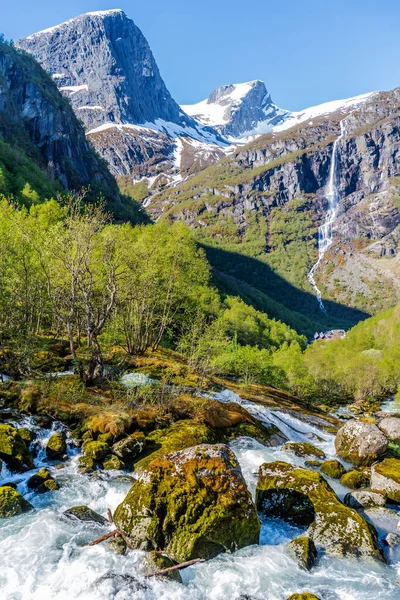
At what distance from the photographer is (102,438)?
21.3m

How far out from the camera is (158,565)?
12680 mm

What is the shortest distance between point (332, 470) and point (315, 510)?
793 cm

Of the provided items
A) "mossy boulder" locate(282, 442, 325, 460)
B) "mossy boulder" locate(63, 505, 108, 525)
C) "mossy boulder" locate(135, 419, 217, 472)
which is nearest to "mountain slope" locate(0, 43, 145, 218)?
"mossy boulder" locate(282, 442, 325, 460)

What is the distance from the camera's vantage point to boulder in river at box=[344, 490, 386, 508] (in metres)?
19.2

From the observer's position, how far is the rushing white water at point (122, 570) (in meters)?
12.0

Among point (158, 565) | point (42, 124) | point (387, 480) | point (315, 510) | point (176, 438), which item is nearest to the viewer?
point (158, 565)

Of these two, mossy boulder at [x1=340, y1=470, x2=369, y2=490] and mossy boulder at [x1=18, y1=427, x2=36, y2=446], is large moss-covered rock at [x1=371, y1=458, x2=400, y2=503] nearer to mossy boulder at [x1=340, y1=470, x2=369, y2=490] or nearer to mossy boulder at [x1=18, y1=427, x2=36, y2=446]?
mossy boulder at [x1=340, y1=470, x2=369, y2=490]

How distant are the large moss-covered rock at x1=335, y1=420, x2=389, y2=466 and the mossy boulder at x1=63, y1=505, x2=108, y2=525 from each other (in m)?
19.1

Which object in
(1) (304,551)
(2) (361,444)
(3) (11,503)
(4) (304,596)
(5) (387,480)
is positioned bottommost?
(2) (361,444)

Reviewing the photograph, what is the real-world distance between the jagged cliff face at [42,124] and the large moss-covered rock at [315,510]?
165309 mm

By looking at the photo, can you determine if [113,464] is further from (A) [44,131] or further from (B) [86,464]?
(A) [44,131]

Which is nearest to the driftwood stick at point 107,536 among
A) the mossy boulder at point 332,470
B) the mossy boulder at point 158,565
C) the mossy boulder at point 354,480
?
the mossy boulder at point 158,565

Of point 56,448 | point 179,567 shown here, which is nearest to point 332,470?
point 179,567

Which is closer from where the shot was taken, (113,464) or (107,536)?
(107,536)
